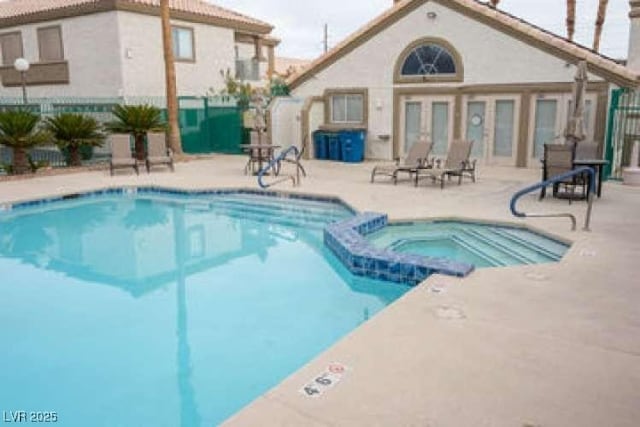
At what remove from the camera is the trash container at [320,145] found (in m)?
19.0

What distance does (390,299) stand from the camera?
689 cm

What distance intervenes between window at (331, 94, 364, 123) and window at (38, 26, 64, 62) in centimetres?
1214

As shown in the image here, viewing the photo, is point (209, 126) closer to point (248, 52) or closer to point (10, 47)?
point (248, 52)

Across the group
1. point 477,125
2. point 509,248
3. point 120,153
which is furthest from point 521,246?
point 120,153

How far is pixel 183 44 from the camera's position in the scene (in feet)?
77.1

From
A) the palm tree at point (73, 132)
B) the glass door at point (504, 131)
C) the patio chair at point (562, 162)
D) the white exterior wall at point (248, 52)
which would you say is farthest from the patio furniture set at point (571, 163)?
the white exterior wall at point (248, 52)

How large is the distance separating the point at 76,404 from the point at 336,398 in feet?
7.85

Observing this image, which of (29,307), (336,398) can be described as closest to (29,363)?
(29,307)

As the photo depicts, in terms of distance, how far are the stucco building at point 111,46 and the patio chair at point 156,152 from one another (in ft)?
18.8

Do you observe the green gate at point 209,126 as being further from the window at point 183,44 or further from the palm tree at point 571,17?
the palm tree at point 571,17

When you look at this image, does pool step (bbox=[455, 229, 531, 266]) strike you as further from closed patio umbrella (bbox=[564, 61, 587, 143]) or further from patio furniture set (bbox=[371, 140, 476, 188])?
patio furniture set (bbox=[371, 140, 476, 188])

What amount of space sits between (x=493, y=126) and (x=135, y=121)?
11220 millimetres

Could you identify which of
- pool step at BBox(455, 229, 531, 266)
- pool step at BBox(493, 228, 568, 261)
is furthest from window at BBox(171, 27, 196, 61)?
pool step at BBox(493, 228, 568, 261)

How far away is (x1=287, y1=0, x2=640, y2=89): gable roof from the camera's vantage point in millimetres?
14044
